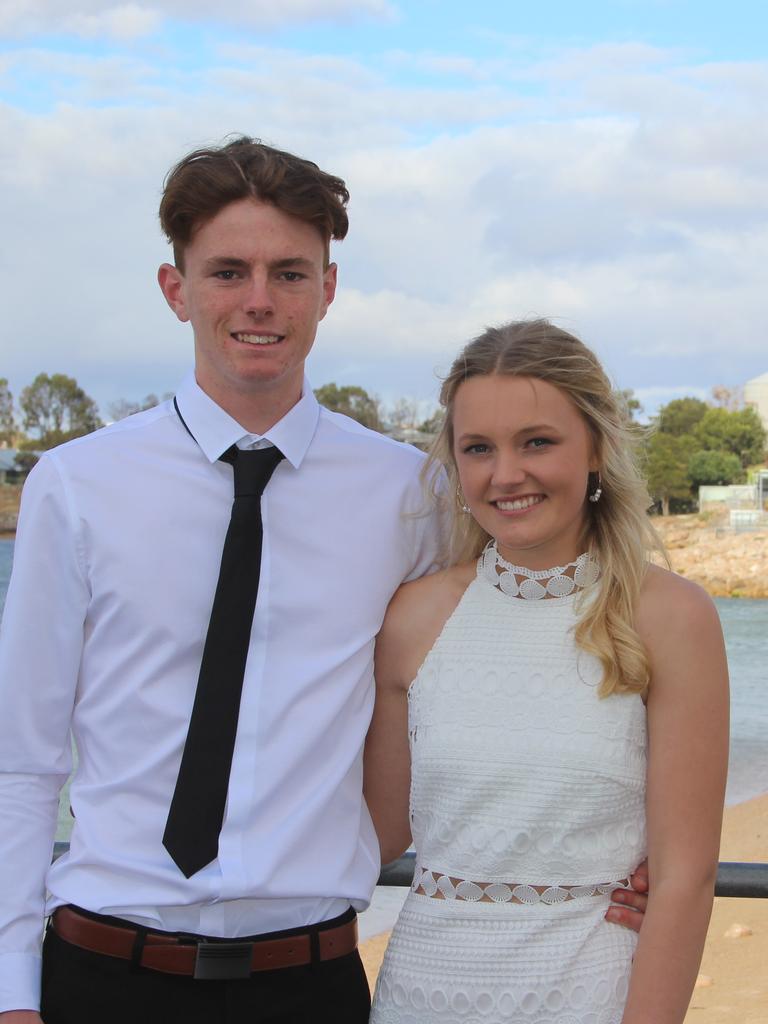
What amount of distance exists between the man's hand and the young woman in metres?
A: 0.02

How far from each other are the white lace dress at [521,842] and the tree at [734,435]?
220ft

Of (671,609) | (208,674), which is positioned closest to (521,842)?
(671,609)

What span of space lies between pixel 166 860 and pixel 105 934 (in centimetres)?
15

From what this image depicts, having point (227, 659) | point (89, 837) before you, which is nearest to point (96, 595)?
point (227, 659)

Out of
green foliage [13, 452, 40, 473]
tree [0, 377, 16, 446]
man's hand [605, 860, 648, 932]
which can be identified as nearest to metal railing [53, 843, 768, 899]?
man's hand [605, 860, 648, 932]

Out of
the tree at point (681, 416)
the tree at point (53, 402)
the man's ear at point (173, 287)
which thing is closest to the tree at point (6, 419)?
the tree at point (53, 402)

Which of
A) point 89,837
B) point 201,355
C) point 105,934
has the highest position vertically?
point 201,355

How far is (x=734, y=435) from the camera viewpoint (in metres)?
67.7

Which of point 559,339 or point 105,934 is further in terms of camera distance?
point 559,339

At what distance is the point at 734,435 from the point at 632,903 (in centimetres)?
6858

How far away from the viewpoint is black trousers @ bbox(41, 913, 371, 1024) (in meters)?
1.97

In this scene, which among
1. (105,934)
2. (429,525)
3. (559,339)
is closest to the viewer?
(105,934)

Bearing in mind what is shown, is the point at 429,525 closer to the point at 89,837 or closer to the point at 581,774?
the point at 581,774

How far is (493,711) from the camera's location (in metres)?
2.13
